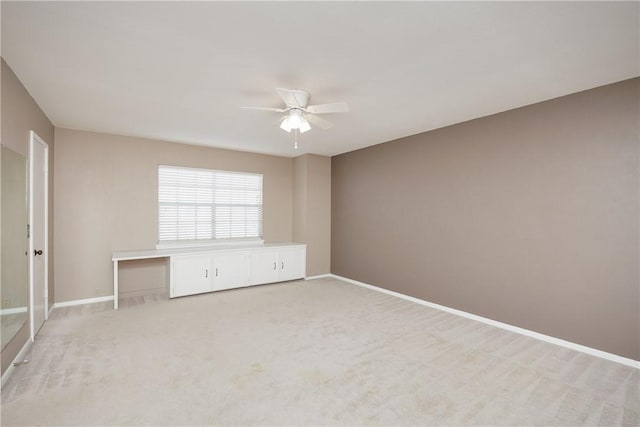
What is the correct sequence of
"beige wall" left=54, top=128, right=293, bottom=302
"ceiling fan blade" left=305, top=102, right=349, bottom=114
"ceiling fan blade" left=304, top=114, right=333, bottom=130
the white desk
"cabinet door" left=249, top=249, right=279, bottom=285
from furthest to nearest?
"cabinet door" left=249, top=249, right=279, bottom=285 < "beige wall" left=54, top=128, right=293, bottom=302 < the white desk < "ceiling fan blade" left=304, top=114, right=333, bottom=130 < "ceiling fan blade" left=305, top=102, right=349, bottom=114

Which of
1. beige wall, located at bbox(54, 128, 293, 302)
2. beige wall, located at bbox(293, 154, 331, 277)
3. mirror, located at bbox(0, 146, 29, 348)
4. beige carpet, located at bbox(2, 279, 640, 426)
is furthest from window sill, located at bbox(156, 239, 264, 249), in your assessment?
mirror, located at bbox(0, 146, 29, 348)

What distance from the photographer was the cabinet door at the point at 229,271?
5035mm

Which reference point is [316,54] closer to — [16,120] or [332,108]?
[332,108]

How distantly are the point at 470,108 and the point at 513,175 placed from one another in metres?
0.92

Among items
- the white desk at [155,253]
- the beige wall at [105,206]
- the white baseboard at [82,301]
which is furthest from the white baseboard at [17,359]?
the beige wall at [105,206]

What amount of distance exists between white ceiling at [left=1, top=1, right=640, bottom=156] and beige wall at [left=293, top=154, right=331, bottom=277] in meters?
2.48

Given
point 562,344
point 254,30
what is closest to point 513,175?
point 562,344

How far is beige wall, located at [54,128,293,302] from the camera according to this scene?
432 cm

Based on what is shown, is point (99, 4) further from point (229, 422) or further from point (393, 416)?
point (393, 416)

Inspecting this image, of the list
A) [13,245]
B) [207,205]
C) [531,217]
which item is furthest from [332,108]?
[207,205]

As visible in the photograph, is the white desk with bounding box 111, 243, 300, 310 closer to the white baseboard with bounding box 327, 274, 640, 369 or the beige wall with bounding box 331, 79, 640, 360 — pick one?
the beige wall with bounding box 331, 79, 640, 360

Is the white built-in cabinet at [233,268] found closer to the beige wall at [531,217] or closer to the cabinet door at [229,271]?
the cabinet door at [229,271]

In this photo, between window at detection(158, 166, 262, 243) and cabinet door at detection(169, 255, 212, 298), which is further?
window at detection(158, 166, 262, 243)

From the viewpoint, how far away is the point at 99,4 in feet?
5.74
